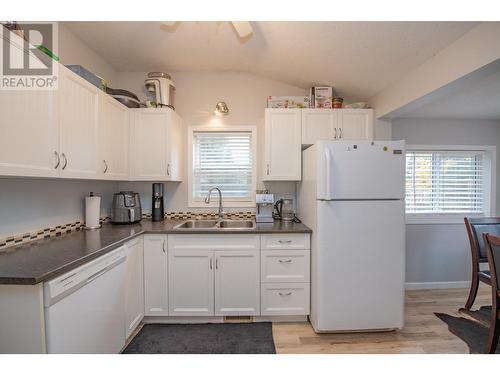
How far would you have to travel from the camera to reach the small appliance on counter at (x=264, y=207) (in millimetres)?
2400

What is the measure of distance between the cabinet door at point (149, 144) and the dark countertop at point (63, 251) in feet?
2.02

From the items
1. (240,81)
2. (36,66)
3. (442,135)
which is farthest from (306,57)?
(442,135)

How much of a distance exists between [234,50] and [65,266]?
223 cm

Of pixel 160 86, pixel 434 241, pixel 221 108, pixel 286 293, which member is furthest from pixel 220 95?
pixel 434 241

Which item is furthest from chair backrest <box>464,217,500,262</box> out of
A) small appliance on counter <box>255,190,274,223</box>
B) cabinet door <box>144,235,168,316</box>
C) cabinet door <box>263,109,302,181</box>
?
cabinet door <box>144,235,168,316</box>

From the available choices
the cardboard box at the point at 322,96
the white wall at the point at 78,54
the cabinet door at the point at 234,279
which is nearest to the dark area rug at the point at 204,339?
the cabinet door at the point at 234,279

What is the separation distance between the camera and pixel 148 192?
2768 millimetres

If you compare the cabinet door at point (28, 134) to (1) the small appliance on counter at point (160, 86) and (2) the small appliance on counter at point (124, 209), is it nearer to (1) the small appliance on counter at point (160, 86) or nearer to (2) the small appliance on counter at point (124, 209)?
(2) the small appliance on counter at point (124, 209)

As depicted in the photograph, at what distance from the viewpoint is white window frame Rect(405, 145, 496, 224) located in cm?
297

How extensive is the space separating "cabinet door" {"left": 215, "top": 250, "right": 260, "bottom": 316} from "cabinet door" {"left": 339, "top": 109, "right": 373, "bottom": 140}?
1627mm

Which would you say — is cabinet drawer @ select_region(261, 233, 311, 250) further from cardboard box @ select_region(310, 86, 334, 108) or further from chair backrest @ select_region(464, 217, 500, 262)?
chair backrest @ select_region(464, 217, 500, 262)

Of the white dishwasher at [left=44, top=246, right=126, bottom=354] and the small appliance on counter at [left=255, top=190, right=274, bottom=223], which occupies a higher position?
the small appliance on counter at [left=255, top=190, right=274, bottom=223]

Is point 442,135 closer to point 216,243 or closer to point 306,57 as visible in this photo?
point 306,57

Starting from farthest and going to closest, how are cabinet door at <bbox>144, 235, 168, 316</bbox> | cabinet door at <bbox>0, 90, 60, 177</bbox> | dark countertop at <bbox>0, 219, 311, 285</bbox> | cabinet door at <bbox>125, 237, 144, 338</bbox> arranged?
cabinet door at <bbox>144, 235, 168, 316</bbox> < cabinet door at <bbox>125, 237, 144, 338</bbox> < cabinet door at <bbox>0, 90, 60, 177</bbox> < dark countertop at <bbox>0, 219, 311, 285</bbox>
